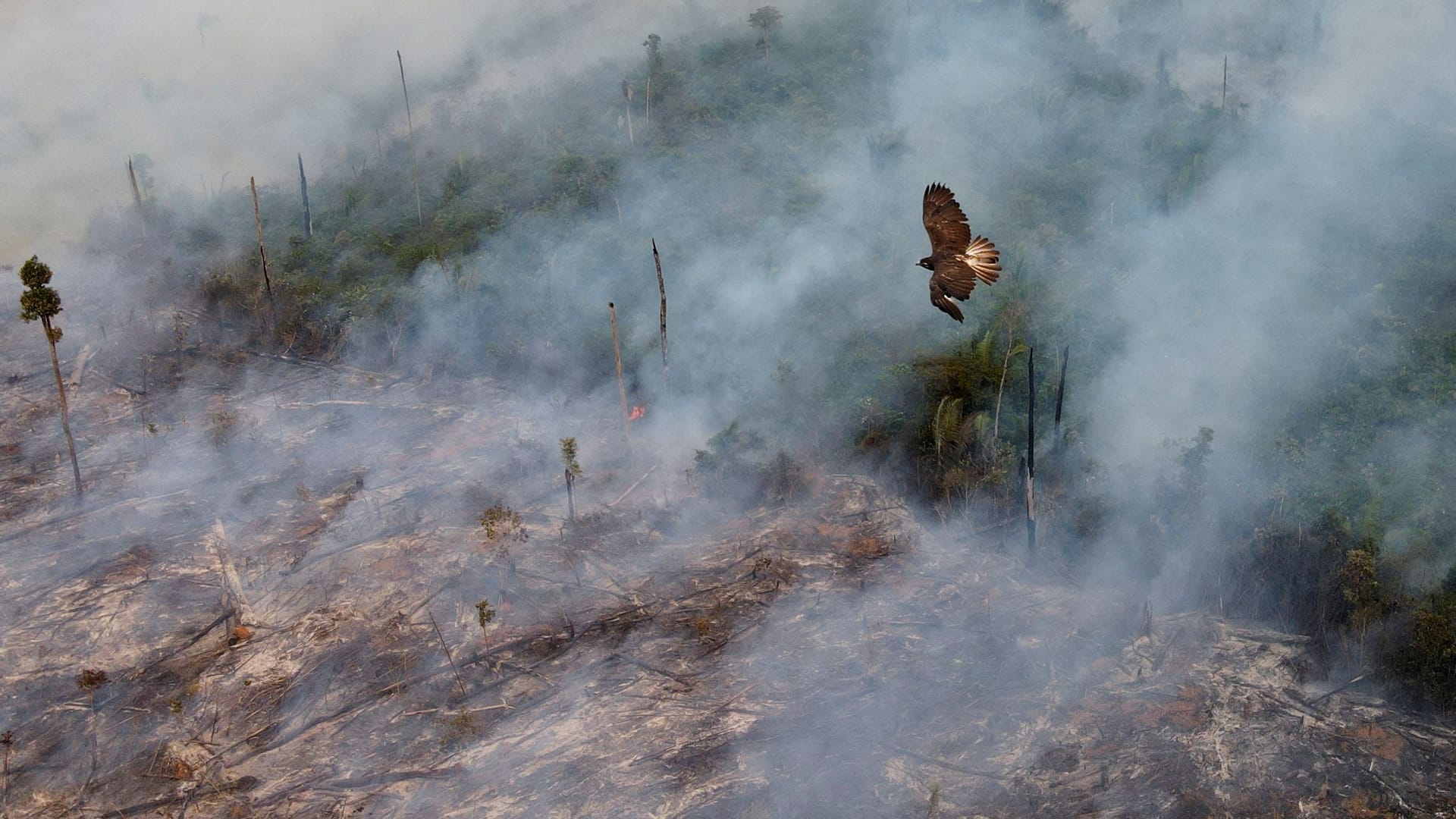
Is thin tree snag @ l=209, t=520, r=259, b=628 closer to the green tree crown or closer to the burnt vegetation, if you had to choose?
the burnt vegetation

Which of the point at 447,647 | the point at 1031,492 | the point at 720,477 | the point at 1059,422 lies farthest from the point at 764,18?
the point at 447,647

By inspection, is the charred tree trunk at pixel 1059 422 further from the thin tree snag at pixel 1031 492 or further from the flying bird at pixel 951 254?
the flying bird at pixel 951 254

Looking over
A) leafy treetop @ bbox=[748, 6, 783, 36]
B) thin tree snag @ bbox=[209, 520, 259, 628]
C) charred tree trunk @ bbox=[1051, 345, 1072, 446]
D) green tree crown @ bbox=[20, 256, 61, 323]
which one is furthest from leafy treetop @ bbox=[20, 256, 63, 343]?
leafy treetop @ bbox=[748, 6, 783, 36]

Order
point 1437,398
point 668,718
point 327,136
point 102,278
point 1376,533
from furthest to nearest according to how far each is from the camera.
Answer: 1. point 327,136
2. point 102,278
3. point 1437,398
4. point 1376,533
5. point 668,718

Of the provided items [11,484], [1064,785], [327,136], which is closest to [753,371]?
[1064,785]

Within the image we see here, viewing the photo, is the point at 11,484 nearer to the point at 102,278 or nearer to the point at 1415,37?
the point at 102,278
